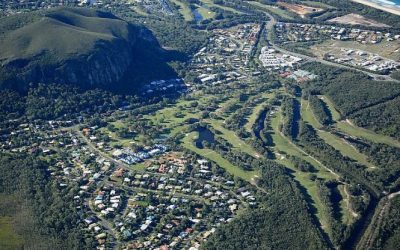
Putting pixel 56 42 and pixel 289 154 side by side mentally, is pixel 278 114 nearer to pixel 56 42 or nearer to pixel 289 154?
pixel 289 154

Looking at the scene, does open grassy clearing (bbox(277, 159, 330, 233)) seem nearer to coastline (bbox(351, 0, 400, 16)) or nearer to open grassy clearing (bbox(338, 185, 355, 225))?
open grassy clearing (bbox(338, 185, 355, 225))

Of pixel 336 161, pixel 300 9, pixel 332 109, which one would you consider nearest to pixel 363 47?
pixel 300 9

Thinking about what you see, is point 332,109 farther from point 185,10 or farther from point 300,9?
point 185,10

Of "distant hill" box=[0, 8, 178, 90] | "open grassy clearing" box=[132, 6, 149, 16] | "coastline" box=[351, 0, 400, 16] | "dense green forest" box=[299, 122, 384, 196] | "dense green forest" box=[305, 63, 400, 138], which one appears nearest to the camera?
"dense green forest" box=[299, 122, 384, 196]

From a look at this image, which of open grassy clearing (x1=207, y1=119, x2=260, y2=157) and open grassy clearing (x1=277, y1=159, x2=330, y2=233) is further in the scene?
open grassy clearing (x1=207, y1=119, x2=260, y2=157)

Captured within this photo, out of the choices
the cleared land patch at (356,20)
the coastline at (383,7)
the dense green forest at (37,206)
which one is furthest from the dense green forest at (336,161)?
the coastline at (383,7)

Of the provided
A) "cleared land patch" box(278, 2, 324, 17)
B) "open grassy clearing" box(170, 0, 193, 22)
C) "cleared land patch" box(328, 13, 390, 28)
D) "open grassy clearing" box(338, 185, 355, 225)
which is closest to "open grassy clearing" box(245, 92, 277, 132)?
"open grassy clearing" box(338, 185, 355, 225)

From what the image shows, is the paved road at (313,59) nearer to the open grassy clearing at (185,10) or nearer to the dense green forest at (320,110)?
the dense green forest at (320,110)

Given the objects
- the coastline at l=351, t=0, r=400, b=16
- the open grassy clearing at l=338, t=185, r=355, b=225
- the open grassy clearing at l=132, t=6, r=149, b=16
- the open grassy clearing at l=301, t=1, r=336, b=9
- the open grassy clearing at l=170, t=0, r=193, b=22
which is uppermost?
the coastline at l=351, t=0, r=400, b=16

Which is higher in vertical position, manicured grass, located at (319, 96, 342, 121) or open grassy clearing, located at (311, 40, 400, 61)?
open grassy clearing, located at (311, 40, 400, 61)
